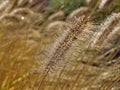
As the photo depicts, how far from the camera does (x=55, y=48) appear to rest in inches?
98.0

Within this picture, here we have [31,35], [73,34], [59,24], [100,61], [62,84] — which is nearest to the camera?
[73,34]

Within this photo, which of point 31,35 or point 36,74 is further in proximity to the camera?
point 31,35

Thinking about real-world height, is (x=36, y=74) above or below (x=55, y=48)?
below

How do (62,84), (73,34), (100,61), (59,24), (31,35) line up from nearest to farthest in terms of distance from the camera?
1. (73,34)
2. (62,84)
3. (100,61)
4. (59,24)
5. (31,35)

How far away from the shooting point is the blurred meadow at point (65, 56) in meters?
2.50

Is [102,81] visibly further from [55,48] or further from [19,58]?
[55,48]

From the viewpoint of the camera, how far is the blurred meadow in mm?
2496

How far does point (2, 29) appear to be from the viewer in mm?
4629

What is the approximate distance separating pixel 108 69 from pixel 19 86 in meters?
0.64

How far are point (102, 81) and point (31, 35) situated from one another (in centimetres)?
136

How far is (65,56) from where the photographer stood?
253 cm

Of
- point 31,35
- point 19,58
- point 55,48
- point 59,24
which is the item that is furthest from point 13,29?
point 55,48

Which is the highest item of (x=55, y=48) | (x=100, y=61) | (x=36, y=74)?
(x=55, y=48)

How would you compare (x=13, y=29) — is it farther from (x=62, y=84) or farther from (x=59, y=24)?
(x=62, y=84)
